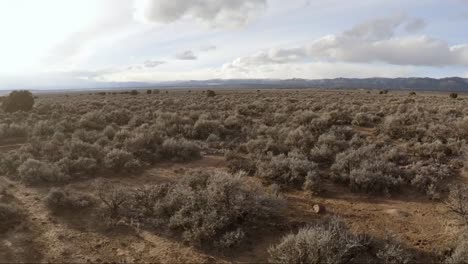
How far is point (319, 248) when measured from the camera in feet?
19.1

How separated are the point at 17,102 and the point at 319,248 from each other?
3037cm

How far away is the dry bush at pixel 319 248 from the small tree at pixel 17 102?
29327mm

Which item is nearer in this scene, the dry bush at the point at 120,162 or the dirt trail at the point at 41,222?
the dirt trail at the point at 41,222

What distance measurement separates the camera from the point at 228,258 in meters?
Answer: 6.42

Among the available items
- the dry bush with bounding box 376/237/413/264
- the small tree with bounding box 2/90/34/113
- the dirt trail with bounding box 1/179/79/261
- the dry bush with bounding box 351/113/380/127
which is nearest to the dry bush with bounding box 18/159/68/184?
the dirt trail with bounding box 1/179/79/261

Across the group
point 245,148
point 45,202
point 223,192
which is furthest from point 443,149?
point 45,202

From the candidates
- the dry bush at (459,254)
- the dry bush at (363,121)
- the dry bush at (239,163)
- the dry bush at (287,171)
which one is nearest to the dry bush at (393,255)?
the dry bush at (459,254)

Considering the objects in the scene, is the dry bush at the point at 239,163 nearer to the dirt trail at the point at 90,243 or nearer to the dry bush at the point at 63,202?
the dry bush at the point at 63,202

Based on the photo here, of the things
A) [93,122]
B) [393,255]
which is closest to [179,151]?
[393,255]

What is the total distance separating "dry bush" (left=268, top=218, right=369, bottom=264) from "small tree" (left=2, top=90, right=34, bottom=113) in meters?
29.3

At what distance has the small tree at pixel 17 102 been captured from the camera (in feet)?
95.7

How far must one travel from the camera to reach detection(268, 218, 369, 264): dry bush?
19.0ft

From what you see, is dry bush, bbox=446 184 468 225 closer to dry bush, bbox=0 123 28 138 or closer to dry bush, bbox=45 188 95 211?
dry bush, bbox=45 188 95 211

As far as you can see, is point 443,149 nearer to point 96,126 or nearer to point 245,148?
point 245,148
